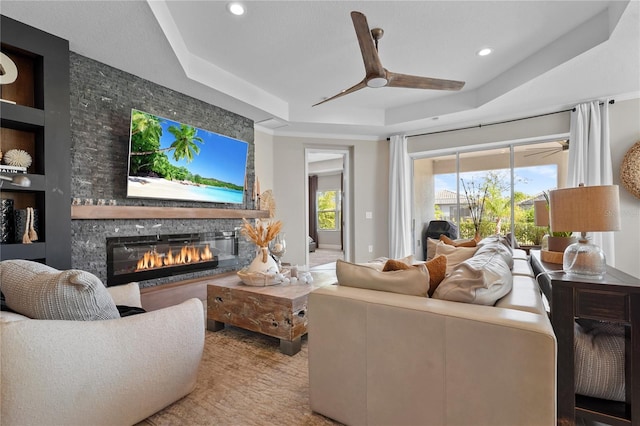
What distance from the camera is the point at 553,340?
3.26 ft

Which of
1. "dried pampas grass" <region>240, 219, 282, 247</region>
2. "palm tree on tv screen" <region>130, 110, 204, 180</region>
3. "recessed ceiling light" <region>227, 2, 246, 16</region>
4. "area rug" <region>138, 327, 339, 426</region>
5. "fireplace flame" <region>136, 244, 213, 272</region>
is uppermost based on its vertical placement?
"recessed ceiling light" <region>227, 2, 246, 16</region>

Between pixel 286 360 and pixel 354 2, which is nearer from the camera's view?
pixel 286 360

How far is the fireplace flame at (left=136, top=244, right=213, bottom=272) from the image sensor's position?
3379mm

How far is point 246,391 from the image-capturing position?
1.78 meters

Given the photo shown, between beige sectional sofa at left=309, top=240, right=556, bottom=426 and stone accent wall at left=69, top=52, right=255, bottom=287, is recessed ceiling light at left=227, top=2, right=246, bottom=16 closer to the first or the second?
stone accent wall at left=69, top=52, right=255, bottom=287

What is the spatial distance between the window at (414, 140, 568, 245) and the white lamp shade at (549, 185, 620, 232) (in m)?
3.45

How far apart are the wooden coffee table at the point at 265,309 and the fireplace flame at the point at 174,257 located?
3.99 feet

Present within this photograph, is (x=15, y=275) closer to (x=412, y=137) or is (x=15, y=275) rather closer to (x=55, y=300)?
(x=55, y=300)

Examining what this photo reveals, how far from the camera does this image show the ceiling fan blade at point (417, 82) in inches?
106

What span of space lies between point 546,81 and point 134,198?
15.7ft

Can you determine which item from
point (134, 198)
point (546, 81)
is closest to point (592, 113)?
point (546, 81)

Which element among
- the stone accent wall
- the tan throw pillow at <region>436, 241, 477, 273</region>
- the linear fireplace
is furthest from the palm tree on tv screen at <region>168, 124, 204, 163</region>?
the tan throw pillow at <region>436, 241, 477, 273</region>

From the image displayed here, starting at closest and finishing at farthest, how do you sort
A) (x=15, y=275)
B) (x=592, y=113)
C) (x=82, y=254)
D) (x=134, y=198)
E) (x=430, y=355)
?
(x=430, y=355)
(x=15, y=275)
(x=82, y=254)
(x=134, y=198)
(x=592, y=113)

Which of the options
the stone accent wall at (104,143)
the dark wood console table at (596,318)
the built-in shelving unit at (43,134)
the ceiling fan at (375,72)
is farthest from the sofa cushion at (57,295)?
the ceiling fan at (375,72)
